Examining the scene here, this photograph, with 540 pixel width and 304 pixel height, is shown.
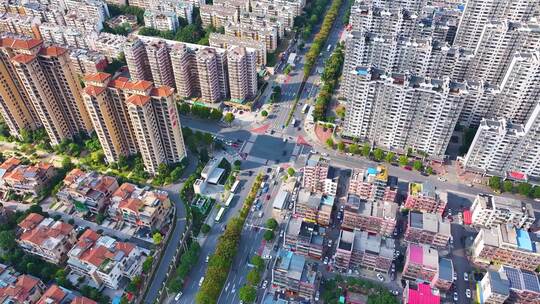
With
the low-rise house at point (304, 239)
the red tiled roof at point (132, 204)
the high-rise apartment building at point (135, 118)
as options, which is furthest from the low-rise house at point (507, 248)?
the high-rise apartment building at point (135, 118)

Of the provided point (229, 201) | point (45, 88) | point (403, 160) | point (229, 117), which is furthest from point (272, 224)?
point (45, 88)

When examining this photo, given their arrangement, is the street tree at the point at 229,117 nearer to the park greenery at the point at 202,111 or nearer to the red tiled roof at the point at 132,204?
the park greenery at the point at 202,111

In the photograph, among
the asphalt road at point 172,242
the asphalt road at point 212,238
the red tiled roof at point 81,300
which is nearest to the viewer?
the red tiled roof at point 81,300

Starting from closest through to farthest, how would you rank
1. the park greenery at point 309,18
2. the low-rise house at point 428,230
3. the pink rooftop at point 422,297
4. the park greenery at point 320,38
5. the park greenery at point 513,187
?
the pink rooftop at point 422,297, the low-rise house at point 428,230, the park greenery at point 513,187, the park greenery at point 320,38, the park greenery at point 309,18

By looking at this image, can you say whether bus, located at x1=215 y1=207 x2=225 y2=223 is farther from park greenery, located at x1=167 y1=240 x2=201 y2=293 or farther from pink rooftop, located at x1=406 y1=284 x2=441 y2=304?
pink rooftop, located at x1=406 y1=284 x2=441 y2=304

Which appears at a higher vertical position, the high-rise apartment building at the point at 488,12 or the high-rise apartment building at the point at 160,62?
the high-rise apartment building at the point at 488,12

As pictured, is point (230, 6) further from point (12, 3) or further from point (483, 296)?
point (483, 296)

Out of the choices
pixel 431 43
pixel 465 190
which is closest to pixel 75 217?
pixel 465 190

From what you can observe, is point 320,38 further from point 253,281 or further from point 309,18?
point 253,281
